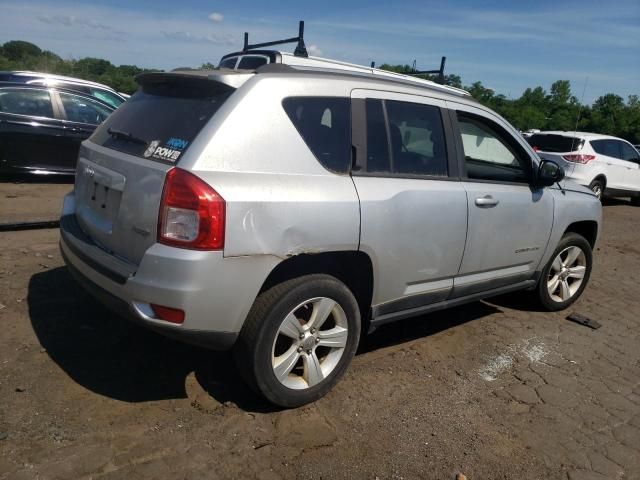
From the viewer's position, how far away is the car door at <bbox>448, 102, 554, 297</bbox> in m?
3.78

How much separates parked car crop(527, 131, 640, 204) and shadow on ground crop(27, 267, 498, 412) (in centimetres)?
905

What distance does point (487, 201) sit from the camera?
3.79 meters

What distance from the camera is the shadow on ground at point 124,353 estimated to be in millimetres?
3105

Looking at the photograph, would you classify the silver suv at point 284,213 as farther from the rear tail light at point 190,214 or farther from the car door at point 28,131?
the car door at point 28,131

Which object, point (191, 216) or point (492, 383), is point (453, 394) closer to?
point (492, 383)

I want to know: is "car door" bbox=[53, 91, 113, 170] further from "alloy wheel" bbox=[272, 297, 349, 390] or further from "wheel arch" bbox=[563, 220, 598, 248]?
"wheel arch" bbox=[563, 220, 598, 248]

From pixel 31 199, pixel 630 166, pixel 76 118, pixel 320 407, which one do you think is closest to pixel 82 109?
pixel 76 118

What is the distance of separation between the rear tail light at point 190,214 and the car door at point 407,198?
2.90 feet

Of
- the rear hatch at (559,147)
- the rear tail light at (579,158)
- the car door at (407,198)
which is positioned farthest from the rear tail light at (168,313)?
the rear tail light at (579,158)

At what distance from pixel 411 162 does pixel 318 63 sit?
1.00 meters

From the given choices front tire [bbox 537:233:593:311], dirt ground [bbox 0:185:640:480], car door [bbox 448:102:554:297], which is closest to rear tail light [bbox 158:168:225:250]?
dirt ground [bbox 0:185:640:480]

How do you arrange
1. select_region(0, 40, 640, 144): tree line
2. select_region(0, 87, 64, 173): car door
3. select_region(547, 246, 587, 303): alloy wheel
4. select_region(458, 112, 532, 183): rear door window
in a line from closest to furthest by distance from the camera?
select_region(458, 112, 532, 183): rear door window < select_region(547, 246, 587, 303): alloy wheel < select_region(0, 87, 64, 173): car door < select_region(0, 40, 640, 144): tree line

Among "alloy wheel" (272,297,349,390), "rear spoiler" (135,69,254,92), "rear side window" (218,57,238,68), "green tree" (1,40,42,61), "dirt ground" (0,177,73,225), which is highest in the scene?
"green tree" (1,40,42,61)

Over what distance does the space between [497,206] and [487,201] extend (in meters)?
0.15
